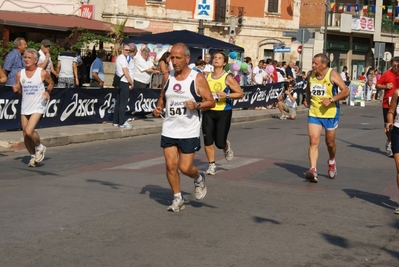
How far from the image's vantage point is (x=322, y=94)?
1180 centimetres

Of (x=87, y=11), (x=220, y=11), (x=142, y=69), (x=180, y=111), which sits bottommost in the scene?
(x=180, y=111)

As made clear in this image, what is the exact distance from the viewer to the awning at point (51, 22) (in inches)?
1078

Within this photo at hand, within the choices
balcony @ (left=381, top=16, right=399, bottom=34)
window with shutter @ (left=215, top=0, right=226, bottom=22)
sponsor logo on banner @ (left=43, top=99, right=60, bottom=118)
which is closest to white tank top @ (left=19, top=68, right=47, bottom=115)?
sponsor logo on banner @ (left=43, top=99, right=60, bottom=118)

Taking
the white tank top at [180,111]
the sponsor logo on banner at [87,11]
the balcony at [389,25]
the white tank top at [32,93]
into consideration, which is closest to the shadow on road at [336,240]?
the white tank top at [180,111]

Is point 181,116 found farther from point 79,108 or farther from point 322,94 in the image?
point 79,108

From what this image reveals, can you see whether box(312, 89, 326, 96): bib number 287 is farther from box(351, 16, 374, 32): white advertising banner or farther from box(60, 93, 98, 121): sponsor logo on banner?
box(351, 16, 374, 32): white advertising banner

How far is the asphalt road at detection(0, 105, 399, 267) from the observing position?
276 inches

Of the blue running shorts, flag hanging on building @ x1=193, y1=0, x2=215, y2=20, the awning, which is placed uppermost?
flag hanging on building @ x1=193, y1=0, x2=215, y2=20

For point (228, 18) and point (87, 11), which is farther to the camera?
point (228, 18)

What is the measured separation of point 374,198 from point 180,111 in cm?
319

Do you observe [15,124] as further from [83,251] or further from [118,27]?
[118,27]

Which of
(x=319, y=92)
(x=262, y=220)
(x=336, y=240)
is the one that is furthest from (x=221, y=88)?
(x=336, y=240)

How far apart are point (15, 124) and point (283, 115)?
37.4ft

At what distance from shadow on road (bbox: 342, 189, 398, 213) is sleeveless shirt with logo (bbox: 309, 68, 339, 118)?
52.9 inches
